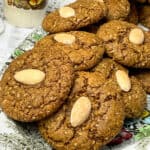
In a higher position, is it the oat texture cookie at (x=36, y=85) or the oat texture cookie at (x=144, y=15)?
the oat texture cookie at (x=36, y=85)

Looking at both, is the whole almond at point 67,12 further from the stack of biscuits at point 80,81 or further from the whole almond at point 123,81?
the whole almond at point 123,81

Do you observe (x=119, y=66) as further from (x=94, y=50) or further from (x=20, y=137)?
(x=20, y=137)

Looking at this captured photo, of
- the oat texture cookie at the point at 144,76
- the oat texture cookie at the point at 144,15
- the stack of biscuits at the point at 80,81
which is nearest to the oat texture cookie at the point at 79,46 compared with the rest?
the stack of biscuits at the point at 80,81

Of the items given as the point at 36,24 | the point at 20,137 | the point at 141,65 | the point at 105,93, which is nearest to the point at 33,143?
the point at 20,137

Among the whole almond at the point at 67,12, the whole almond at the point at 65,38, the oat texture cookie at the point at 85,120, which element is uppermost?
the whole almond at the point at 67,12

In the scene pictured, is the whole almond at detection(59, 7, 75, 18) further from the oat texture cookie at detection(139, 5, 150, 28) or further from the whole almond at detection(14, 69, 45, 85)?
the oat texture cookie at detection(139, 5, 150, 28)

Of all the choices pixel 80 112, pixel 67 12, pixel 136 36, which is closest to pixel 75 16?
pixel 67 12

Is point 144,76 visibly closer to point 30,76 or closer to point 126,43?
point 126,43
